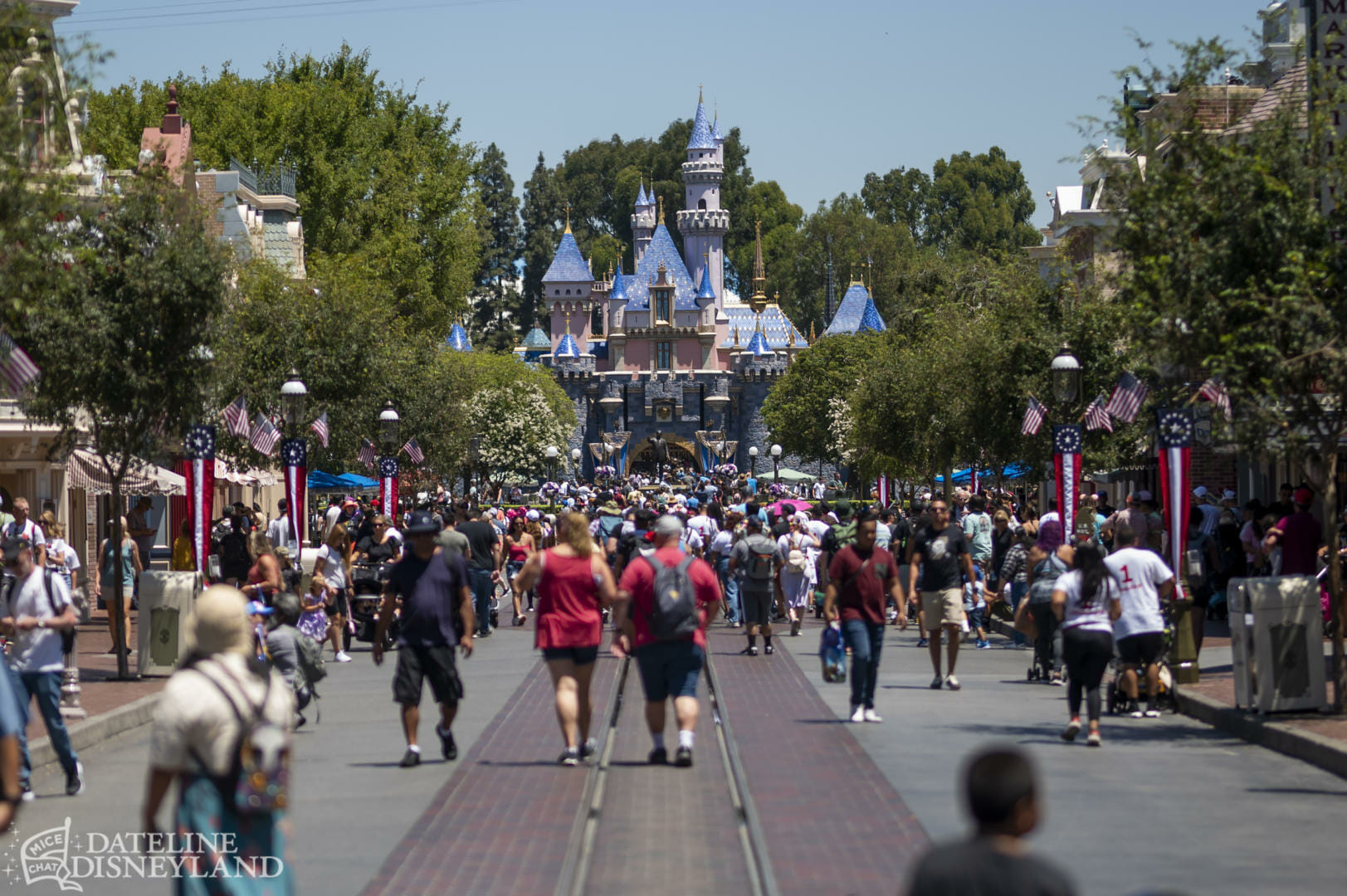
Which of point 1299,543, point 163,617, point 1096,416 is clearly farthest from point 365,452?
point 1299,543

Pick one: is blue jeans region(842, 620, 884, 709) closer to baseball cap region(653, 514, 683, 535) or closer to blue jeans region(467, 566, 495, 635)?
baseball cap region(653, 514, 683, 535)

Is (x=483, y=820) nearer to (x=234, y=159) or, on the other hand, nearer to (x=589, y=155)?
(x=234, y=159)

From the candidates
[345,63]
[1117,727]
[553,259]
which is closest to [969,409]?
[1117,727]

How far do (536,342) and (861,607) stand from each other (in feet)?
394

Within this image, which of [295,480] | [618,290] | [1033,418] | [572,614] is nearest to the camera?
[572,614]

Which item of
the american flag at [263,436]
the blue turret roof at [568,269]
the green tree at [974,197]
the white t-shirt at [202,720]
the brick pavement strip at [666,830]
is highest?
the green tree at [974,197]

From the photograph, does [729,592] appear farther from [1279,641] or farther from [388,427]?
[1279,641]

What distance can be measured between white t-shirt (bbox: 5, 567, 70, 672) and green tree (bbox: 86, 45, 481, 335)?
1389 inches

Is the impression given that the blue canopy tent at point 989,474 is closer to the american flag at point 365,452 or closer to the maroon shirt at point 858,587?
the american flag at point 365,452

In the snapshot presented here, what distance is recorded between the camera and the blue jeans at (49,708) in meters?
11.0

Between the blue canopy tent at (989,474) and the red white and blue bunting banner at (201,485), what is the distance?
19404 mm

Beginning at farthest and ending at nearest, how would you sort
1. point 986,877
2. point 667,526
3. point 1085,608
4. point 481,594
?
1. point 481,594
2. point 1085,608
3. point 667,526
4. point 986,877

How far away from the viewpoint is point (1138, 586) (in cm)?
1348

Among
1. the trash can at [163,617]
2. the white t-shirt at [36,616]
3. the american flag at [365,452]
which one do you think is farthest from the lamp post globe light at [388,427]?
the white t-shirt at [36,616]
